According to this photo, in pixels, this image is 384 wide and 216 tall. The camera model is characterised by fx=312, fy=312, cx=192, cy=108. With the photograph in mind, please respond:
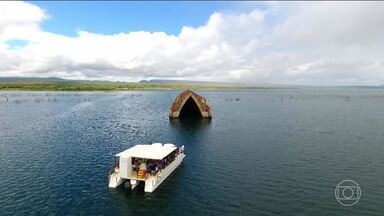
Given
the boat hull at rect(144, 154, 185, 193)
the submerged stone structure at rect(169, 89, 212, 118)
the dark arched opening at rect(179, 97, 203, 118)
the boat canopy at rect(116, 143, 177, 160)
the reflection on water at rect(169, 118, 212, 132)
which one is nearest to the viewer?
the boat hull at rect(144, 154, 185, 193)

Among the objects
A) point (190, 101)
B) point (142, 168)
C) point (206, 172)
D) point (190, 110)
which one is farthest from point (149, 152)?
point (190, 110)

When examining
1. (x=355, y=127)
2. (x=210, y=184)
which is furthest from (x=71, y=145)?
(x=355, y=127)

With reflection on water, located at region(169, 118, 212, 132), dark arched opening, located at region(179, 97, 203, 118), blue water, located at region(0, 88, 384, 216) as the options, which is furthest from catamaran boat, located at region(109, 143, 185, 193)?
dark arched opening, located at region(179, 97, 203, 118)

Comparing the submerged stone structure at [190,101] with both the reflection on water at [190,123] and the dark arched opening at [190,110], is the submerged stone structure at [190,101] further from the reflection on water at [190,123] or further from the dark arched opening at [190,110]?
the reflection on water at [190,123]

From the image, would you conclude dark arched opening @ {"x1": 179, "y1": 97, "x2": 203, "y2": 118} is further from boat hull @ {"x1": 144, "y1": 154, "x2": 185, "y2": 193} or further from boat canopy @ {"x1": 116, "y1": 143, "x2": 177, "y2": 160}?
boat canopy @ {"x1": 116, "y1": 143, "x2": 177, "y2": 160}

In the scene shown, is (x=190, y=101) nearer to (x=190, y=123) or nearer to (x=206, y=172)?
(x=190, y=123)
